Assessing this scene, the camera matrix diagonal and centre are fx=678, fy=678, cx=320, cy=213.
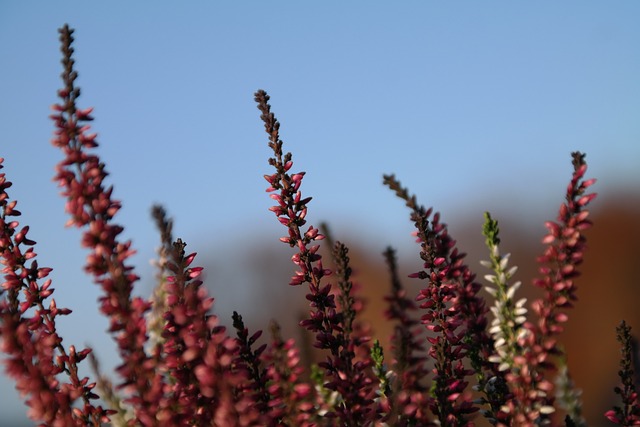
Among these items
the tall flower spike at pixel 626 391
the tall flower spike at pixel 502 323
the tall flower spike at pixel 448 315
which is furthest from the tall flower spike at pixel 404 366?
the tall flower spike at pixel 626 391

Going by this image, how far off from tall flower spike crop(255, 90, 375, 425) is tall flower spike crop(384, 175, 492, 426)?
0.98 feet

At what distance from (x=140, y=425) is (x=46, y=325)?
2.22 ft

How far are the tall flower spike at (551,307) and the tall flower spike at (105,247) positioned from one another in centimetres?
121

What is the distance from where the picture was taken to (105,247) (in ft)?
6.65

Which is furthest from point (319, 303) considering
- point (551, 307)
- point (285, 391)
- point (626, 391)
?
point (626, 391)

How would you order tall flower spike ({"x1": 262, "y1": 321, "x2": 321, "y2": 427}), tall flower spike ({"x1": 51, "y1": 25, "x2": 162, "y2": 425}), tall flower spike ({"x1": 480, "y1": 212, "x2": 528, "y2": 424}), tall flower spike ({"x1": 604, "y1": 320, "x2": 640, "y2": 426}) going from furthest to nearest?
tall flower spike ({"x1": 604, "y1": 320, "x2": 640, "y2": 426}) → tall flower spike ({"x1": 480, "y1": 212, "x2": 528, "y2": 424}) → tall flower spike ({"x1": 262, "y1": 321, "x2": 321, "y2": 427}) → tall flower spike ({"x1": 51, "y1": 25, "x2": 162, "y2": 425})

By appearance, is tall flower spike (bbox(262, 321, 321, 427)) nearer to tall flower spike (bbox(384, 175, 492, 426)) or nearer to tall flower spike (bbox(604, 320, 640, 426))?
tall flower spike (bbox(384, 175, 492, 426))

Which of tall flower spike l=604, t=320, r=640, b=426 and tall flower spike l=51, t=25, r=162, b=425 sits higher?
tall flower spike l=51, t=25, r=162, b=425

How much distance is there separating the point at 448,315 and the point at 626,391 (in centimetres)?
84

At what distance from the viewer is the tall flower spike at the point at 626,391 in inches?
108

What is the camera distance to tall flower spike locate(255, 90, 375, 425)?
241 centimetres

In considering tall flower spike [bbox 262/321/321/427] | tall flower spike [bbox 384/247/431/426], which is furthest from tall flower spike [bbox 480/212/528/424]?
tall flower spike [bbox 262/321/321/427]

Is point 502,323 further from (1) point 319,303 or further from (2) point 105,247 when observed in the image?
(2) point 105,247

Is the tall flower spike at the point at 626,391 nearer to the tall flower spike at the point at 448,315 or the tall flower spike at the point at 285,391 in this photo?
the tall flower spike at the point at 448,315
